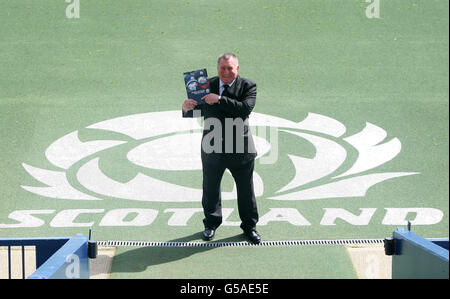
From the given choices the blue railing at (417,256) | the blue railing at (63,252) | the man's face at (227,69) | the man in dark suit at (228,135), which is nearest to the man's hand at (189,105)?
the man in dark suit at (228,135)

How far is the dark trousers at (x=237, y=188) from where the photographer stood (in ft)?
22.0

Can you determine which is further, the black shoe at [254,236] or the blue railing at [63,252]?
the black shoe at [254,236]

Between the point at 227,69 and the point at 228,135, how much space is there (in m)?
0.61

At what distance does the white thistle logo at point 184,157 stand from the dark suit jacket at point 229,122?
1.42 meters

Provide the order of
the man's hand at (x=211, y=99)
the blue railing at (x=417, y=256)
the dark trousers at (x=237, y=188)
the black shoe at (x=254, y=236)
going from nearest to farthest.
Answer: the blue railing at (x=417, y=256), the man's hand at (x=211, y=99), the dark trousers at (x=237, y=188), the black shoe at (x=254, y=236)

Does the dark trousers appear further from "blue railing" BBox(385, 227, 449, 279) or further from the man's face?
"blue railing" BBox(385, 227, 449, 279)

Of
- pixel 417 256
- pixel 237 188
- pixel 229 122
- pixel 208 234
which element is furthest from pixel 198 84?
pixel 417 256

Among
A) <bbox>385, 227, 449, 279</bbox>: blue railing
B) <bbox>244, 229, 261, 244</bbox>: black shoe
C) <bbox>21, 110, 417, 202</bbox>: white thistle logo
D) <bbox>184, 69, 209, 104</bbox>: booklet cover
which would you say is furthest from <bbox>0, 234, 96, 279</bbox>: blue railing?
<bbox>21, 110, 417, 202</bbox>: white thistle logo

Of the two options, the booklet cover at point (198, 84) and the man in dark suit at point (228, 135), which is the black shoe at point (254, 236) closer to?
the man in dark suit at point (228, 135)

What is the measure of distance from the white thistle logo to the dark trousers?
3.31ft

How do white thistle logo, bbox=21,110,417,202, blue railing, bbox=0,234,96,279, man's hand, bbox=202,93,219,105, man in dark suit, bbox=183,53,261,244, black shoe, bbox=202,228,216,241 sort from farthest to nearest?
white thistle logo, bbox=21,110,417,202, black shoe, bbox=202,228,216,241, man in dark suit, bbox=183,53,261,244, man's hand, bbox=202,93,219,105, blue railing, bbox=0,234,96,279

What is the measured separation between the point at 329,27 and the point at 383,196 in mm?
5723

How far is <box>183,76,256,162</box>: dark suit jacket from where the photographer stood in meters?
6.47
